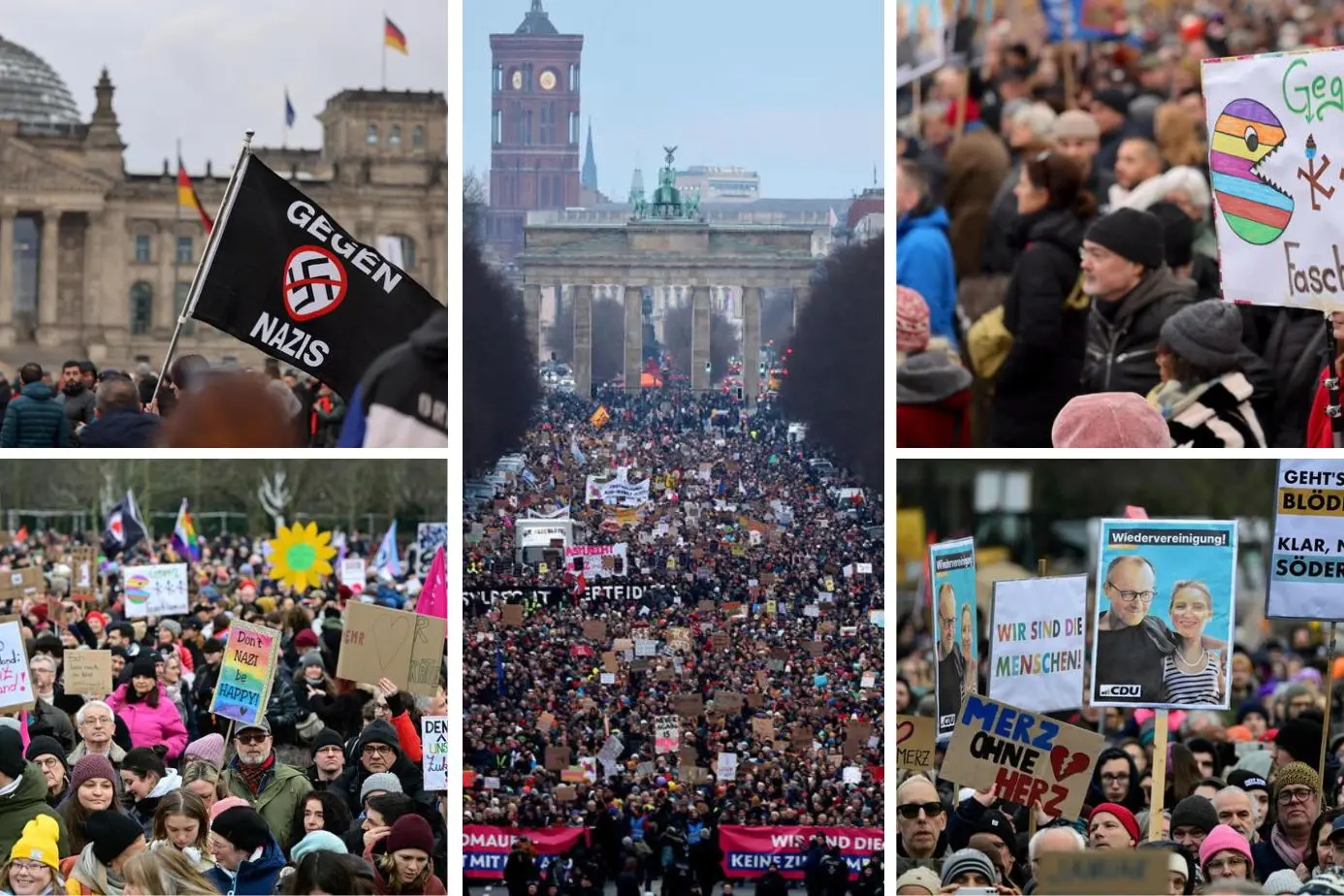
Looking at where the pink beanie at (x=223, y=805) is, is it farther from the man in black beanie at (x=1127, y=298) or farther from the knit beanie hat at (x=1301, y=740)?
the knit beanie hat at (x=1301, y=740)

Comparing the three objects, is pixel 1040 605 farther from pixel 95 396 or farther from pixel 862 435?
pixel 95 396

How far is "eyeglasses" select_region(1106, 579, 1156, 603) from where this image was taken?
185 inches

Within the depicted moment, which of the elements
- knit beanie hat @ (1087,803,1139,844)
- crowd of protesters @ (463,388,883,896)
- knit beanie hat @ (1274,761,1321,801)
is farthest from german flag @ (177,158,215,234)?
knit beanie hat @ (1274,761,1321,801)

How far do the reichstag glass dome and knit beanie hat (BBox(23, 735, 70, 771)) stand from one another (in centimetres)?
2722

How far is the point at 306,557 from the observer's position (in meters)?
13.9

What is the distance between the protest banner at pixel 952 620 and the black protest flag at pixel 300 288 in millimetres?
1469

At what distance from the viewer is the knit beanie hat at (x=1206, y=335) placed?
4973mm

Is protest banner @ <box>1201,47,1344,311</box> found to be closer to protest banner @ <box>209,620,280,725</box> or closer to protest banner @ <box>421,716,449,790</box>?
protest banner @ <box>421,716,449,790</box>

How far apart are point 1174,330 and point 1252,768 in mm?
1245

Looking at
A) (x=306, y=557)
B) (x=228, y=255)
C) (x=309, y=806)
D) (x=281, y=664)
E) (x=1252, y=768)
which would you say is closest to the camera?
(x=228, y=255)

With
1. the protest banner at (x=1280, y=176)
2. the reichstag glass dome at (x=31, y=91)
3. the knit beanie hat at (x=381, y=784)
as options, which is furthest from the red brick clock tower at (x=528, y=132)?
the reichstag glass dome at (x=31, y=91)

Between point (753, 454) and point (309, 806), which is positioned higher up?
point (753, 454)

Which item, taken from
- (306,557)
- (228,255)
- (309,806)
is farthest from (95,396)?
(306,557)

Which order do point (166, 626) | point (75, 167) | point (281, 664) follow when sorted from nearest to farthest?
point (281, 664), point (166, 626), point (75, 167)
